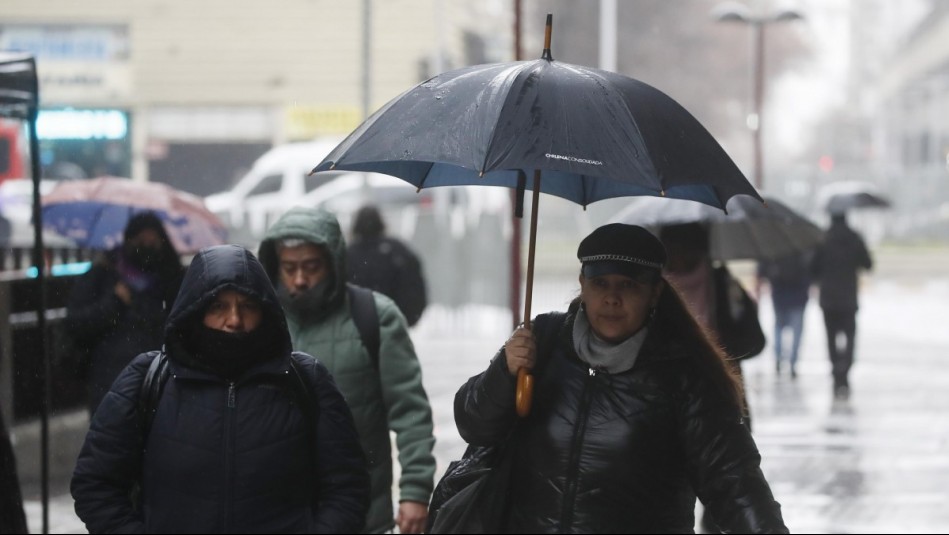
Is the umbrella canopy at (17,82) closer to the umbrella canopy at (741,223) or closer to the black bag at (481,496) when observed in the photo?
the umbrella canopy at (741,223)

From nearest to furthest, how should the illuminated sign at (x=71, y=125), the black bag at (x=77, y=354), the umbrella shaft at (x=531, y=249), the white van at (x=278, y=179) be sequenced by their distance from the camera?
the umbrella shaft at (x=531, y=249) → the black bag at (x=77, y=354) → the illuminated sign at (x=71, y=125) → the white van at (x=278, y=179)

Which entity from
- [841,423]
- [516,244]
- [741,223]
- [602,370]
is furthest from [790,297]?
[602,370]

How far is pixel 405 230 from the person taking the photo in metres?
23.0

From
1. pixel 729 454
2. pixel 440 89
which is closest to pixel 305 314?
pixel 440 89

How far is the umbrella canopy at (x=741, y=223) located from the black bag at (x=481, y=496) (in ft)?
11.6

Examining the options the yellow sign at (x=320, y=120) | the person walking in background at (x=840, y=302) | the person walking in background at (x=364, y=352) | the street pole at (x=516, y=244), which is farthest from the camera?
the yellow sign at (x=320, y=120)


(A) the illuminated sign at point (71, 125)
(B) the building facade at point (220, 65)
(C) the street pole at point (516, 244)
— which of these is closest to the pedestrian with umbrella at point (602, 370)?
(C) the street pole at point (516, 244)

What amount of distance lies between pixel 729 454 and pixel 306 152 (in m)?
20.8

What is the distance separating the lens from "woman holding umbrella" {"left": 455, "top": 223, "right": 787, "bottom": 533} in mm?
3654

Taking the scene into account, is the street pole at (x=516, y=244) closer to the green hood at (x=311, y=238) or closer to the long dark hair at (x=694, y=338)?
the green hood at (x=311, y=238)

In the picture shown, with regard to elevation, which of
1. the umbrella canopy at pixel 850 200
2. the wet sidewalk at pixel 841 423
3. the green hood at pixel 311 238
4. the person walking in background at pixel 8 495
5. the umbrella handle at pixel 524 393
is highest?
the green hood at pixel 311 238

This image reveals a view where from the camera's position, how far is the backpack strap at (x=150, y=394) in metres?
3.60

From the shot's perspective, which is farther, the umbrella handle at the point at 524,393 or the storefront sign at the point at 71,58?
the storefront sign at the point at 71,58

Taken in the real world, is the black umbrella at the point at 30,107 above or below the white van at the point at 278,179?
above
